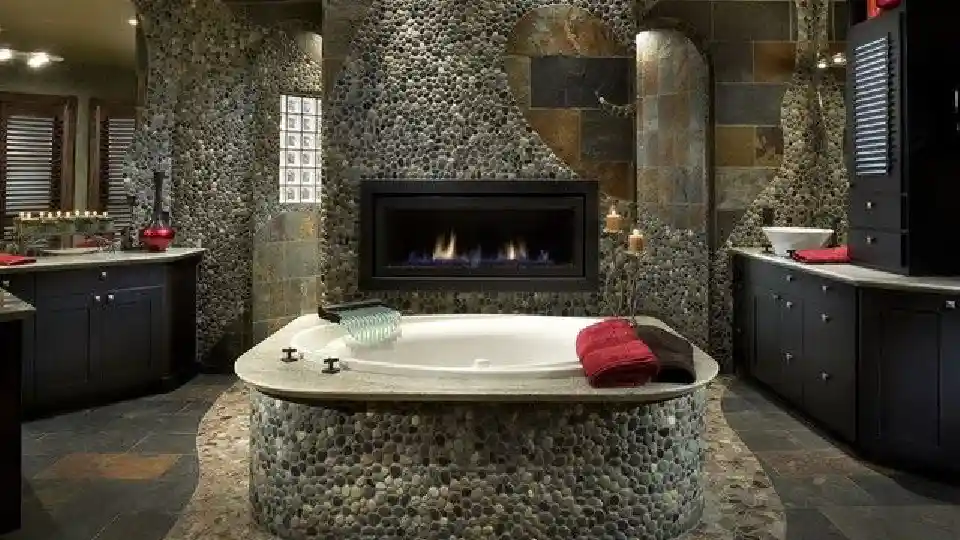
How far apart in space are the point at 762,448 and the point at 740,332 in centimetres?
181

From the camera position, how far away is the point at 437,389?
281cm

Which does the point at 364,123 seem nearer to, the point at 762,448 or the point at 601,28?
the point at 601,28

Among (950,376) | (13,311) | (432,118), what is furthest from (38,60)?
(950,376)

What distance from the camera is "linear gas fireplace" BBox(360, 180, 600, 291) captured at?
17.6 feet

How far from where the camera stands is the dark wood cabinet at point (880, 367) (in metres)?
3.57

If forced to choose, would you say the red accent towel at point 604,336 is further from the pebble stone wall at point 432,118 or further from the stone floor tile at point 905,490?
the pebble stone wall at point 432,118

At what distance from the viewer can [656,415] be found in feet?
A: 9.58

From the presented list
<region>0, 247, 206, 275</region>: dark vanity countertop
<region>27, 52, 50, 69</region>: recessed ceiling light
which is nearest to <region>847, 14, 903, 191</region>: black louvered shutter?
<region>0, 247, 206, 275</region>: dark vanity countertop

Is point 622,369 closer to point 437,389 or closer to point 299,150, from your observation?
point 437,389

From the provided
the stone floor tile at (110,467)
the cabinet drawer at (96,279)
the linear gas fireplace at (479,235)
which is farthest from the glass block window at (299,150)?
the stone floor tile at (110,467)

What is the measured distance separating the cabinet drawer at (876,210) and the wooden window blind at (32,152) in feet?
15.3

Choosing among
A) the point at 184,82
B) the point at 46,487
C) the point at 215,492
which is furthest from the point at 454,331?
the point at 184,82

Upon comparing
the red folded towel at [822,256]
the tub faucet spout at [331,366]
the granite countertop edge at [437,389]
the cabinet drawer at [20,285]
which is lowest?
the granite countertop edge at [437,389]

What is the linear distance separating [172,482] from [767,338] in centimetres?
359
